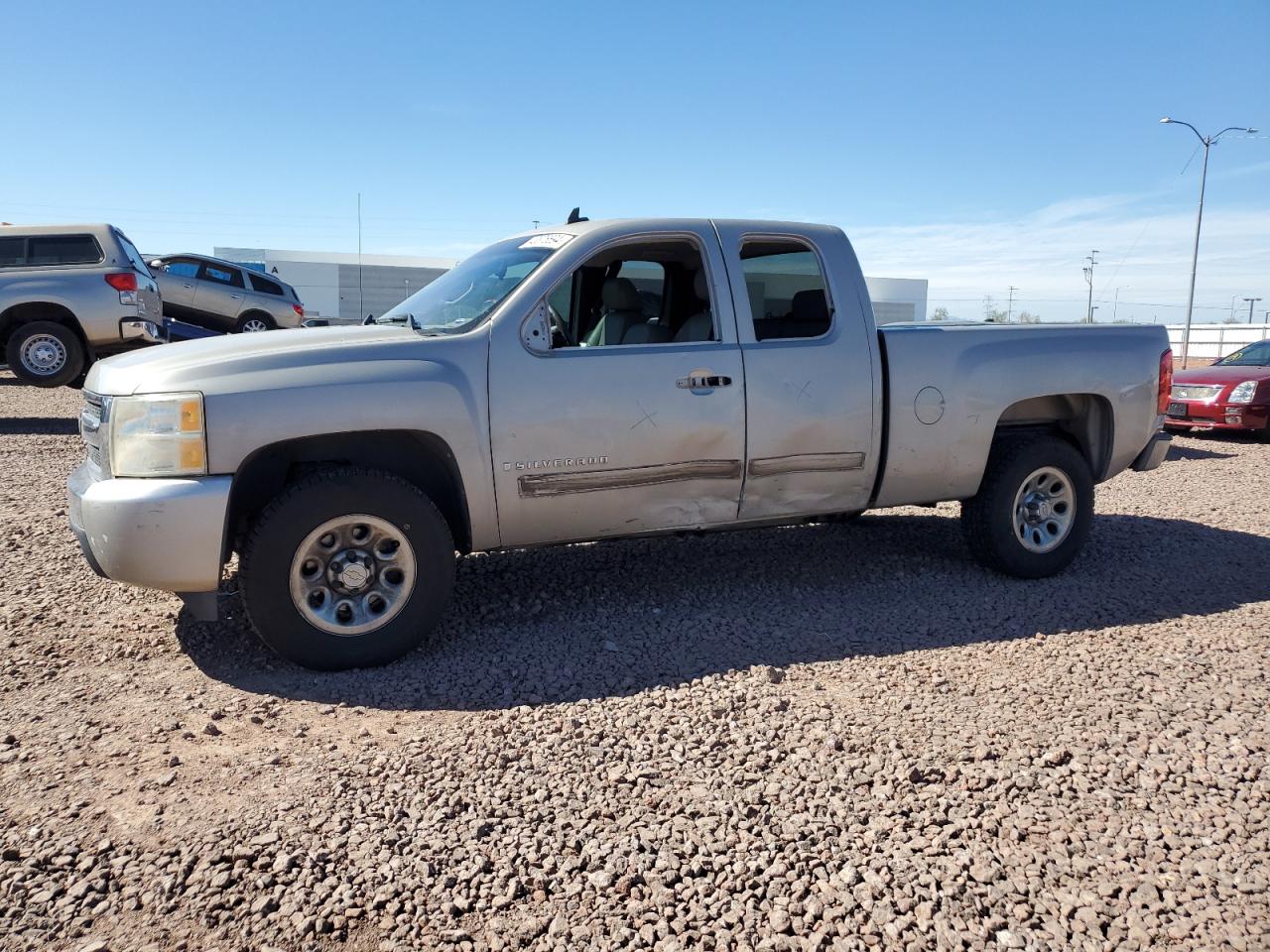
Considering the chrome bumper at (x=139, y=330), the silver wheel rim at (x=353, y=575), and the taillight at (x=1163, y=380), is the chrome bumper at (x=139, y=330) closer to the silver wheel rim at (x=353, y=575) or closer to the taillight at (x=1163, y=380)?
the silver wheel rim at (x=353, y=575)

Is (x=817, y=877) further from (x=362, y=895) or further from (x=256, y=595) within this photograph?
(x=256, y=595)

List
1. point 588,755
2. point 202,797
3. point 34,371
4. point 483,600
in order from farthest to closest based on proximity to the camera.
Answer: point 34,371
point 483,600
point 588,755
point 202,797

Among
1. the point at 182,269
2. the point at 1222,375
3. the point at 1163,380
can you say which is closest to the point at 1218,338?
the point at 1222,375

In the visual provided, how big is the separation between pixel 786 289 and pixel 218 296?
1667 cm

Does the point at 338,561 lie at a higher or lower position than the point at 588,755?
higher

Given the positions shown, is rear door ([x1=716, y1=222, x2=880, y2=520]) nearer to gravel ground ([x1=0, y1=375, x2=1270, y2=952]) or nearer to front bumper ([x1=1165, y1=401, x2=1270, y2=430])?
gravel ground ([x1=0, y1=375, x2=1270, y2=952])

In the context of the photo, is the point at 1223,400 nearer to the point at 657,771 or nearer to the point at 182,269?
the point at 657,771

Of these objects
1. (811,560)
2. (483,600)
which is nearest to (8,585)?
(483,600)

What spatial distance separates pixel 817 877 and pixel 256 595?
96.6 inches

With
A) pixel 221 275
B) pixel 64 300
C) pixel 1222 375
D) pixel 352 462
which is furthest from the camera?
pixel 221 275

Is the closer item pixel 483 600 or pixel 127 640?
pixel 127 640

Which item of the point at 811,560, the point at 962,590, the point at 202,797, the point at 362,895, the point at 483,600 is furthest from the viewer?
the point at 811,560

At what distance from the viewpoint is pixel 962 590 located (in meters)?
5.33

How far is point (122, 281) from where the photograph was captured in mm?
11703
